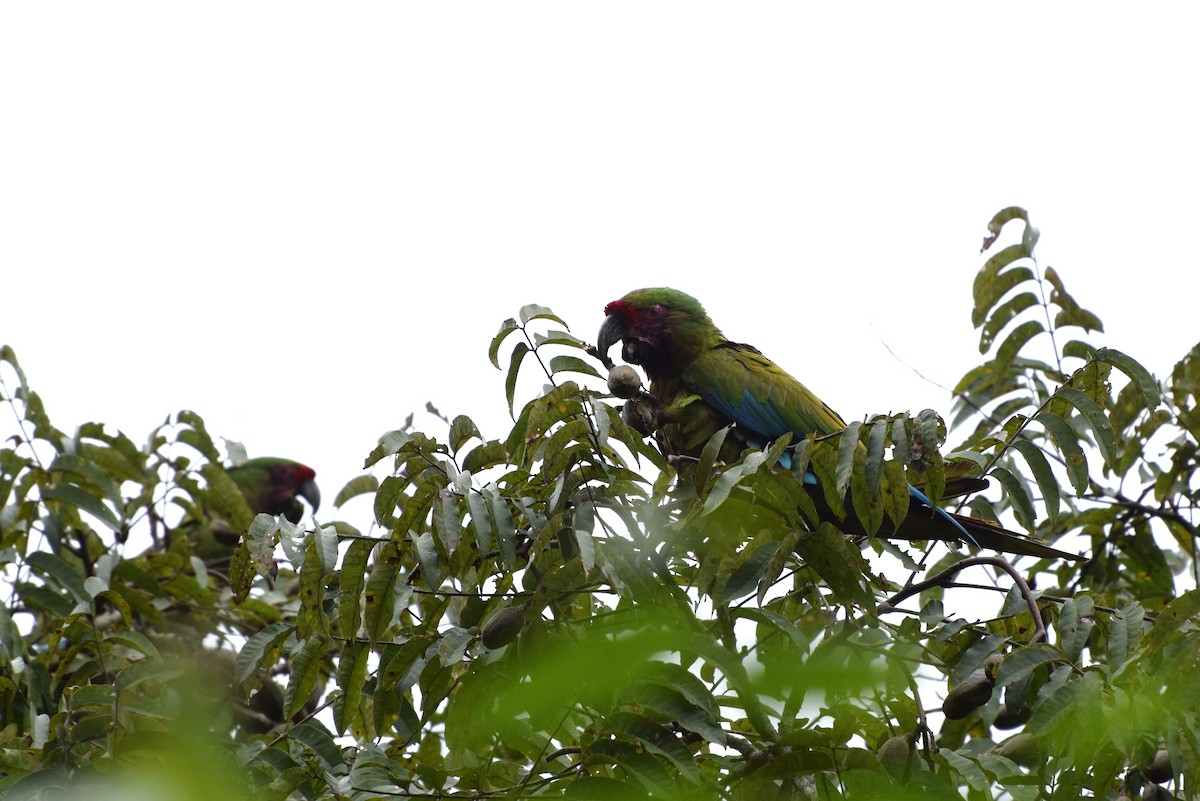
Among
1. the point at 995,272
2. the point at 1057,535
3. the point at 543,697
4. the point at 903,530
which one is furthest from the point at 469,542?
the point at 1057,535

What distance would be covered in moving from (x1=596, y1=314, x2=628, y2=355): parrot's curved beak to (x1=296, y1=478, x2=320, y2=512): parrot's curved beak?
4992mm

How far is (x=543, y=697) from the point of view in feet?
4.00

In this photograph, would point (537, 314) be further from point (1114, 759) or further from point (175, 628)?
point (175, 628)

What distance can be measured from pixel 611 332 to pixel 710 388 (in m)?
0.55

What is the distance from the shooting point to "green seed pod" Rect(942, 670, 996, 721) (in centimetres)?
228

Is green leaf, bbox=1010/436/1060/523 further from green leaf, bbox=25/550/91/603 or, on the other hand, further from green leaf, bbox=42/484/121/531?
green leaf, bbox=42/484/121/531

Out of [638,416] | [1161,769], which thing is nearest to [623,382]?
[638,416]

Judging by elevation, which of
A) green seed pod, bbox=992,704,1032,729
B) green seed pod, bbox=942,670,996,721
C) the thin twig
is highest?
the thin twig

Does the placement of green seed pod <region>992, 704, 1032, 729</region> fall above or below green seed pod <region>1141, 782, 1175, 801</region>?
above

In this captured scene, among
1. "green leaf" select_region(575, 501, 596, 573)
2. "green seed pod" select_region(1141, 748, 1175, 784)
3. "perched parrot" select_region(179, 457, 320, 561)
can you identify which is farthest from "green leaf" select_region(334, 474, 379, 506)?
"perched parrot" select_region(179, 457, 320, 561)

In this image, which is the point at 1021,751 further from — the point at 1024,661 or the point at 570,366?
the point at 570,366

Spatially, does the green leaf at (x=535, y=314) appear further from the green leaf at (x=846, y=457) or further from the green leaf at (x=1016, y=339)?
the green leaf at (x=1016, y=339)

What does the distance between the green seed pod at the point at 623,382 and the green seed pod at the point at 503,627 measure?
848mm

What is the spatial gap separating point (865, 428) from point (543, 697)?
158cm
